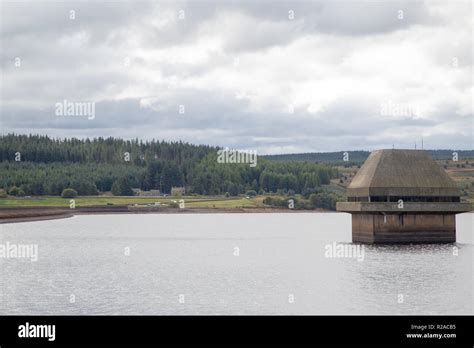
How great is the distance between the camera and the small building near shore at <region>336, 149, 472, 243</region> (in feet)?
297

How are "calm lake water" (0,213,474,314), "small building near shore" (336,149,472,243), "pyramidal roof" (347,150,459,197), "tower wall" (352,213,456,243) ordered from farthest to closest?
"tower wall" (352,213,456,243) → "pyramidal roof" (347,150,459,197) → "small building near shore" (336,149,472,243) → "calm lake water" (0,213,474,314)

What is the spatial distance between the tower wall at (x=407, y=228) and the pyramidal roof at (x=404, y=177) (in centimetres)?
267

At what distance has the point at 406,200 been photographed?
90875 millimetres

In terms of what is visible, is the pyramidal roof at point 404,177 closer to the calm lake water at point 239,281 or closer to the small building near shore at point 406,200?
the small building near shore at point 406,200

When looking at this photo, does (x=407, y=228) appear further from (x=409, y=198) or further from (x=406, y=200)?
(x=409, y=198)

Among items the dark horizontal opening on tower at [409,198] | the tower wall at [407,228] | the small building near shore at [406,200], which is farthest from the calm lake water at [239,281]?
the dark horizontal opening on tower at [409,198]

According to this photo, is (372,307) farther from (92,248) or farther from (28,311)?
(92,248)

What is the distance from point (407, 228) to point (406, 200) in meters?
3.26

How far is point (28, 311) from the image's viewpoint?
54.8 m

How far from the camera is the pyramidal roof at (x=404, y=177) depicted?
90625 mm

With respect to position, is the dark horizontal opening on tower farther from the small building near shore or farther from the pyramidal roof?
the pyramidal roof

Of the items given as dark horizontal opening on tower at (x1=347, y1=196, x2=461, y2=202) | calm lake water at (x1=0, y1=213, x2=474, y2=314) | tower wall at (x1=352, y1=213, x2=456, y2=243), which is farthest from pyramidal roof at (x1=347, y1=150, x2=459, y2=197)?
calm lake water at (x1=0, y1=213, x2=474, y2=314)
